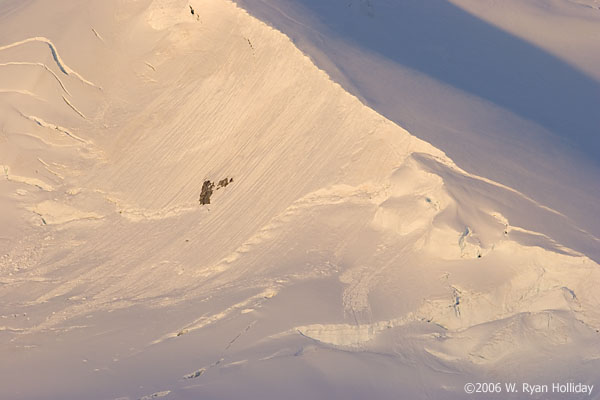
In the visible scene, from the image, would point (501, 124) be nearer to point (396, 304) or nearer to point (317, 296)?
point (396, 304)

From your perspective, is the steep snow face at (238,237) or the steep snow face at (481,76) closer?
the steep snow face at (238,237)

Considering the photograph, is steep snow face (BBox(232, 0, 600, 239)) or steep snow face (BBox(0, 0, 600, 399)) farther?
steep snow face (BBox(232, 0, 600, 239))

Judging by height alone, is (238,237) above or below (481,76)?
below

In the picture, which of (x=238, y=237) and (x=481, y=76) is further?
(x=481, y=76)
